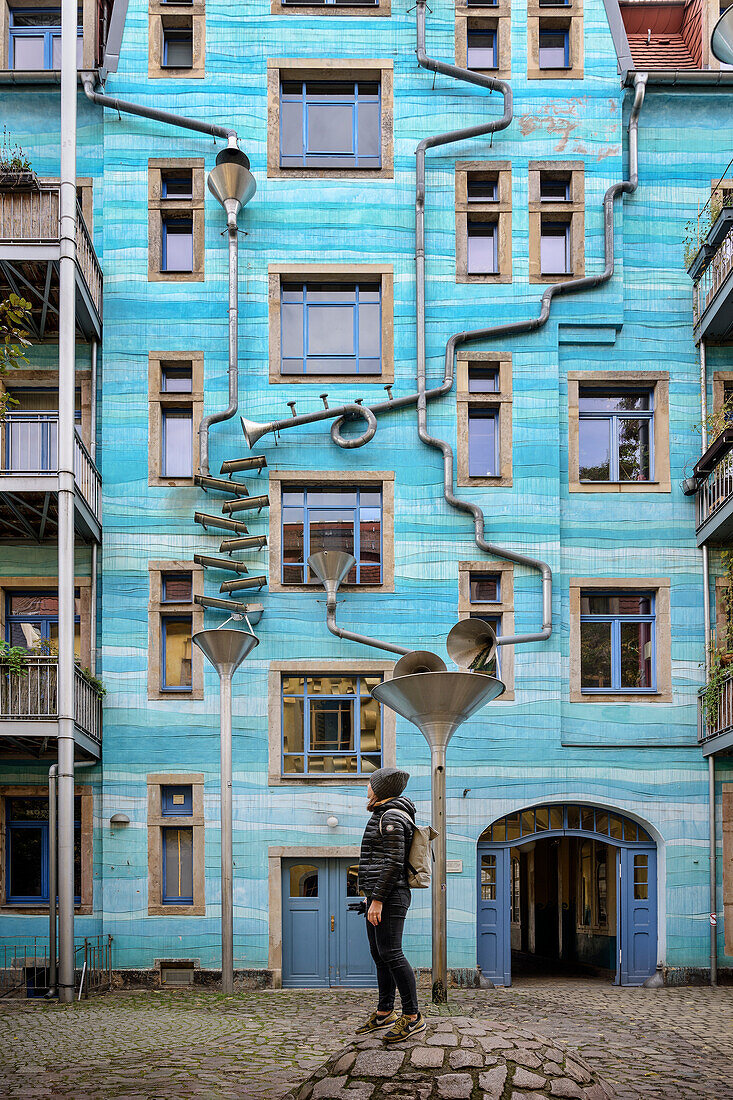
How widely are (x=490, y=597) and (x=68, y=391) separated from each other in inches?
302

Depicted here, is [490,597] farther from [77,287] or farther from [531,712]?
[77,287]

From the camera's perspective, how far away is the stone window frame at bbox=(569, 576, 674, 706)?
19.9m

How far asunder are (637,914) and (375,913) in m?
12.4

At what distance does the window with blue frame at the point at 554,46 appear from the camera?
2161 centimetres

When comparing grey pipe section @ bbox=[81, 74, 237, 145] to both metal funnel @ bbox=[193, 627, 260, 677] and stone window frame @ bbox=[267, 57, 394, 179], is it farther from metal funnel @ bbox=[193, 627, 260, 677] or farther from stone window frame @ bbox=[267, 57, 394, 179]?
metal funnel @ bbox=[193, 627, 260, 677]

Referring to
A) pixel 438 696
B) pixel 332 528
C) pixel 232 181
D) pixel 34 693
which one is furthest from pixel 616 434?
pixel 34 693

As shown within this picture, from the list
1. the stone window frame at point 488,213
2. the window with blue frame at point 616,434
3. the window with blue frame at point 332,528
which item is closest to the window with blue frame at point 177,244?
the window with blue frame at point 332,528

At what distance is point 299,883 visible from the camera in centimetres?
1948

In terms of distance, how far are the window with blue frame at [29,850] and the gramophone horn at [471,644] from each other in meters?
9.29

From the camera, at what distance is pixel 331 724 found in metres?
19.9

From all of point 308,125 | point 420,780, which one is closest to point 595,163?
point 308,125

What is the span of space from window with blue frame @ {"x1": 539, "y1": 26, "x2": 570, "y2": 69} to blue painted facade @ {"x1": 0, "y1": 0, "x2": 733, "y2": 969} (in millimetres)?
497

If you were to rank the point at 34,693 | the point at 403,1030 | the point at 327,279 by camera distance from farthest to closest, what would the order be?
the point at 327,279, the point at 34,693, the point at 403,1030

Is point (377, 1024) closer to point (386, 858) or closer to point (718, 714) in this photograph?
point (386, 858)
